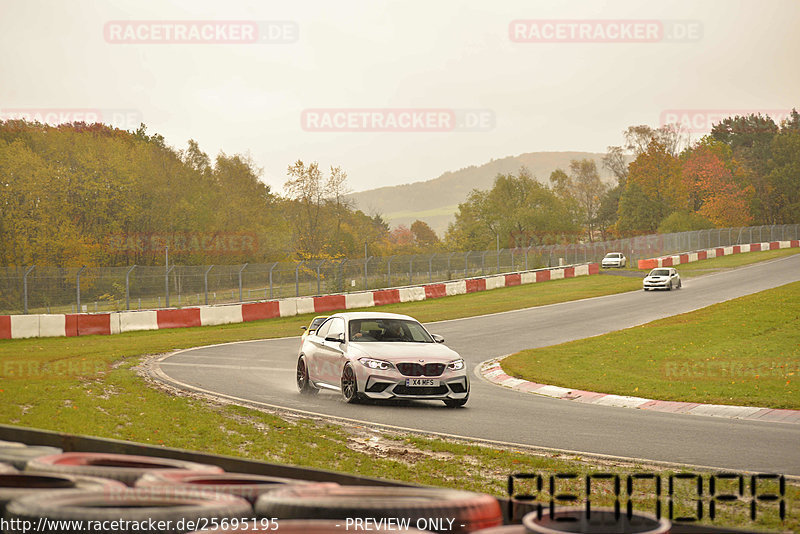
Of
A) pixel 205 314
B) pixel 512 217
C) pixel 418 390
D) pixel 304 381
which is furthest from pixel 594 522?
pixel 512 217

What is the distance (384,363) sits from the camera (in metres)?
12.8

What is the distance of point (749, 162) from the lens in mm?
120750

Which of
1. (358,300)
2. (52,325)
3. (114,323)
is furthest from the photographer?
(358,300)

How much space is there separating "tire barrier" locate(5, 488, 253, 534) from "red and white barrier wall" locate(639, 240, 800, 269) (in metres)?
61.2

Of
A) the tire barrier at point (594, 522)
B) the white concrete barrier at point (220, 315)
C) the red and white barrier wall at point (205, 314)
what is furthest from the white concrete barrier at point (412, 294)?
the tire barrier at point (594, 522)

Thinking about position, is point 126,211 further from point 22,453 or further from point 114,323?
point 22,453

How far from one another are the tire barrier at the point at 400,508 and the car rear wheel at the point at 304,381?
1122 cm

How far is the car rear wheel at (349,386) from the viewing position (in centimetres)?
1305

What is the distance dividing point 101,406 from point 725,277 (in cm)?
4079

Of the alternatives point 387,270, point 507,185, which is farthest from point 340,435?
point 507,185

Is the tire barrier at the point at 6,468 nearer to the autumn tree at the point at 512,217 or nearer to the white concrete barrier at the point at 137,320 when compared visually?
the white concrete barrier at the point at 137,320

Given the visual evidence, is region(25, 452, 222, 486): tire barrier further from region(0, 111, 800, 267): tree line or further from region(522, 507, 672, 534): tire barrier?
region(0, 111, 800, 267): tree line

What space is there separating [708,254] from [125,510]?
2757 inches

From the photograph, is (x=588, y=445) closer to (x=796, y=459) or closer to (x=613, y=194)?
(x=796, y=459)
